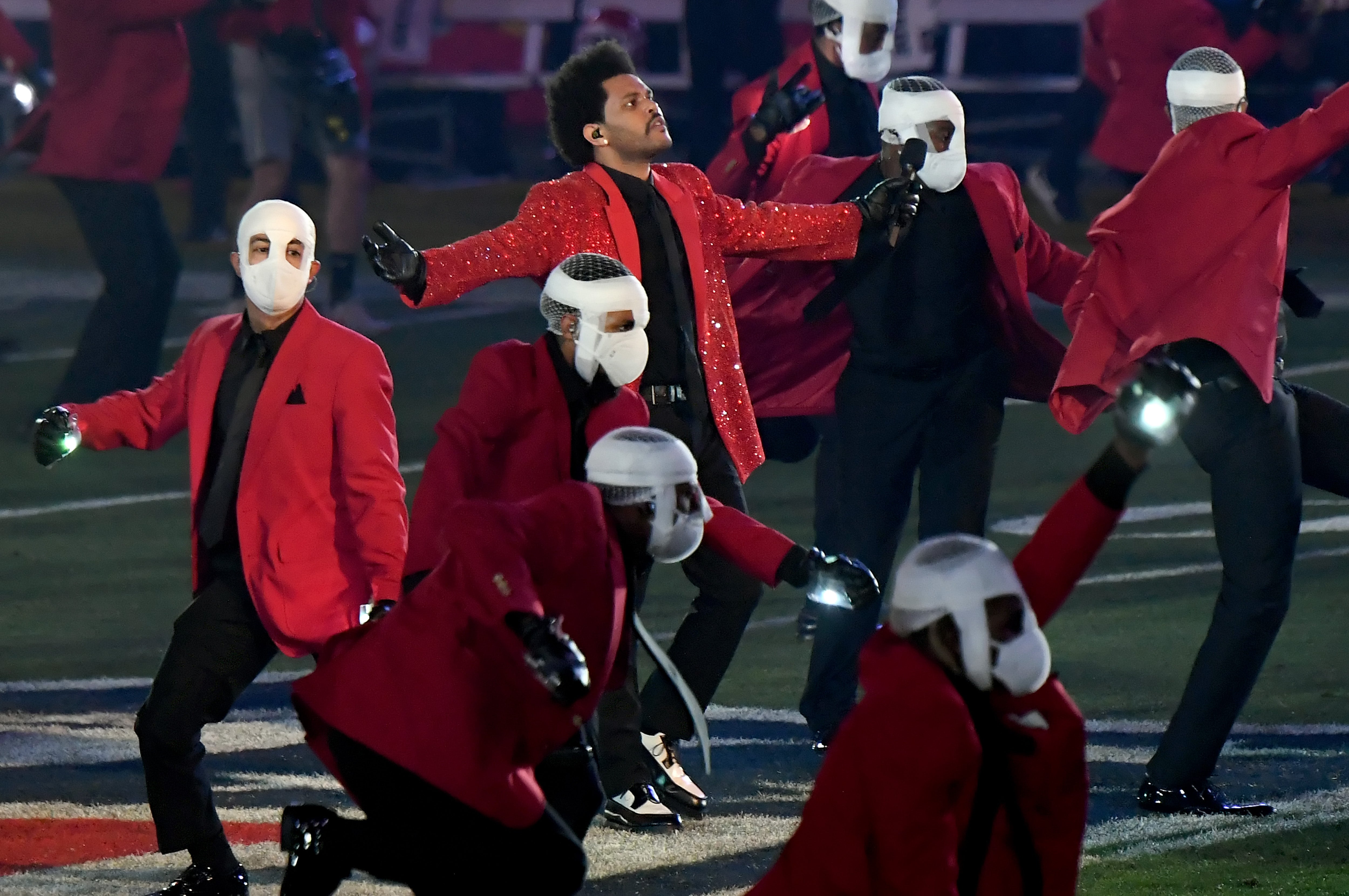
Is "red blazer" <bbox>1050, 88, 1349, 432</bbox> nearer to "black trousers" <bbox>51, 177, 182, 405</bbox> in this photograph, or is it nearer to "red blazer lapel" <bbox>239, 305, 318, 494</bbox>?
"red blazer lapel" <bbox>239, 305, 318, 494</bbox>

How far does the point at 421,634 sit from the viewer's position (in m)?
4.85

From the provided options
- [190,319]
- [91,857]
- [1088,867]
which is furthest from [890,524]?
[190,319]

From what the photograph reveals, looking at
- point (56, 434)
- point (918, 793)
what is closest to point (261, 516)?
point (56, 434)

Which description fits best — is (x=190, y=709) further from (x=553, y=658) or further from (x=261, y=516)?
(x=553, y=658)

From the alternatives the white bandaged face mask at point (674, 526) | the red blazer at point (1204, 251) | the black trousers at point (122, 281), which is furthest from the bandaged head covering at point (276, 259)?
the black trousers at point (122, 281)

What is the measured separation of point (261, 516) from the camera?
19.6 ft

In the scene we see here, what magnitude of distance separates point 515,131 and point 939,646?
1588 cm

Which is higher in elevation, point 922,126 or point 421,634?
point 922,126

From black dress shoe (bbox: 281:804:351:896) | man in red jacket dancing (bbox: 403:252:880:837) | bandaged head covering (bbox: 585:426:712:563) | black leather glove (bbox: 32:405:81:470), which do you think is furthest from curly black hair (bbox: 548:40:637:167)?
black dress shoe (bbox: 281:804:351:896)

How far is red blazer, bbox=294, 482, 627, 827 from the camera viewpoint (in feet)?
15.6

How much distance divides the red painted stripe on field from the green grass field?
1.73m

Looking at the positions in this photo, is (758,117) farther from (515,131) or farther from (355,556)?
(515,131)

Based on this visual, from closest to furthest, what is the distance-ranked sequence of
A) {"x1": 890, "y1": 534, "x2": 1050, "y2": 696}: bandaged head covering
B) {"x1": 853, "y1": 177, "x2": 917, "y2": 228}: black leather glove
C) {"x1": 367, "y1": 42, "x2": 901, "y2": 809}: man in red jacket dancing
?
{"x1": 890, "y1": 534, "x2": 1050, "y2": 696}: bandaged head covering
{"x1": 367, "y1": 42, "x2": 901, "y2": 809}: man in red jacket dancing
{"x1": 853, "y1": 177, "x2": 917, "y2": 228}: black leather glove

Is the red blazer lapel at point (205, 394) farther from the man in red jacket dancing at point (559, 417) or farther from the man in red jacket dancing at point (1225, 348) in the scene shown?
the man in red jacket dancing at point (1225, 348)
